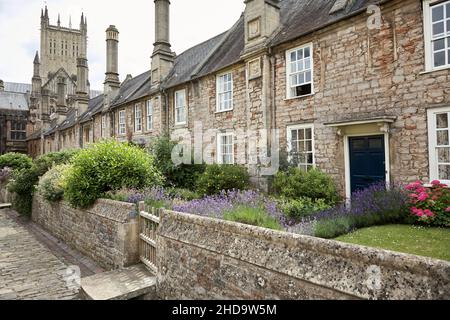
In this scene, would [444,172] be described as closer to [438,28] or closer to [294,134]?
[438,28]

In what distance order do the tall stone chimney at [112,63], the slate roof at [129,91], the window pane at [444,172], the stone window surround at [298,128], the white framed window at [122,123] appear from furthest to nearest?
1. the tall stone chimney at [112,63]
2. the white framed window at [122,123]
3. the slate roof at [129,91]
4. the stone window surround at [298,128]
5. the window pane at [444,172]

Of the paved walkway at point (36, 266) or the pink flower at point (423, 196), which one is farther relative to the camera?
the pink flower at point (423, 196)

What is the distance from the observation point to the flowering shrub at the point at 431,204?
21.8 feet

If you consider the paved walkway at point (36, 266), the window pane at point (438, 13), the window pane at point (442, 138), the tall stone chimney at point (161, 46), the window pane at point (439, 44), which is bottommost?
the paved walkway at point (36, 266)

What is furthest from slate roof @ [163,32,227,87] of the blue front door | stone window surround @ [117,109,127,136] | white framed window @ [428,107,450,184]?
white framed window @ [428,107,450,184]

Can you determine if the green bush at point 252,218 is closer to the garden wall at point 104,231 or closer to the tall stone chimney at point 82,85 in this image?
the garden wall at point 104,231

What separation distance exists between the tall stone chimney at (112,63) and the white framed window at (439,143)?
23024mm

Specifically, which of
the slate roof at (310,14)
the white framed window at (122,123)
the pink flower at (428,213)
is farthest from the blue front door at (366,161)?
the white framed window at (122,123)

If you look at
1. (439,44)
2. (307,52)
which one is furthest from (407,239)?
(307,52)

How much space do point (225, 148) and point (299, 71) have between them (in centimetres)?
509

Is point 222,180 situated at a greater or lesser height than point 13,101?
lesser

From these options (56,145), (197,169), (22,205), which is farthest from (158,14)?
(56,145)

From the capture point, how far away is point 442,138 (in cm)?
755
